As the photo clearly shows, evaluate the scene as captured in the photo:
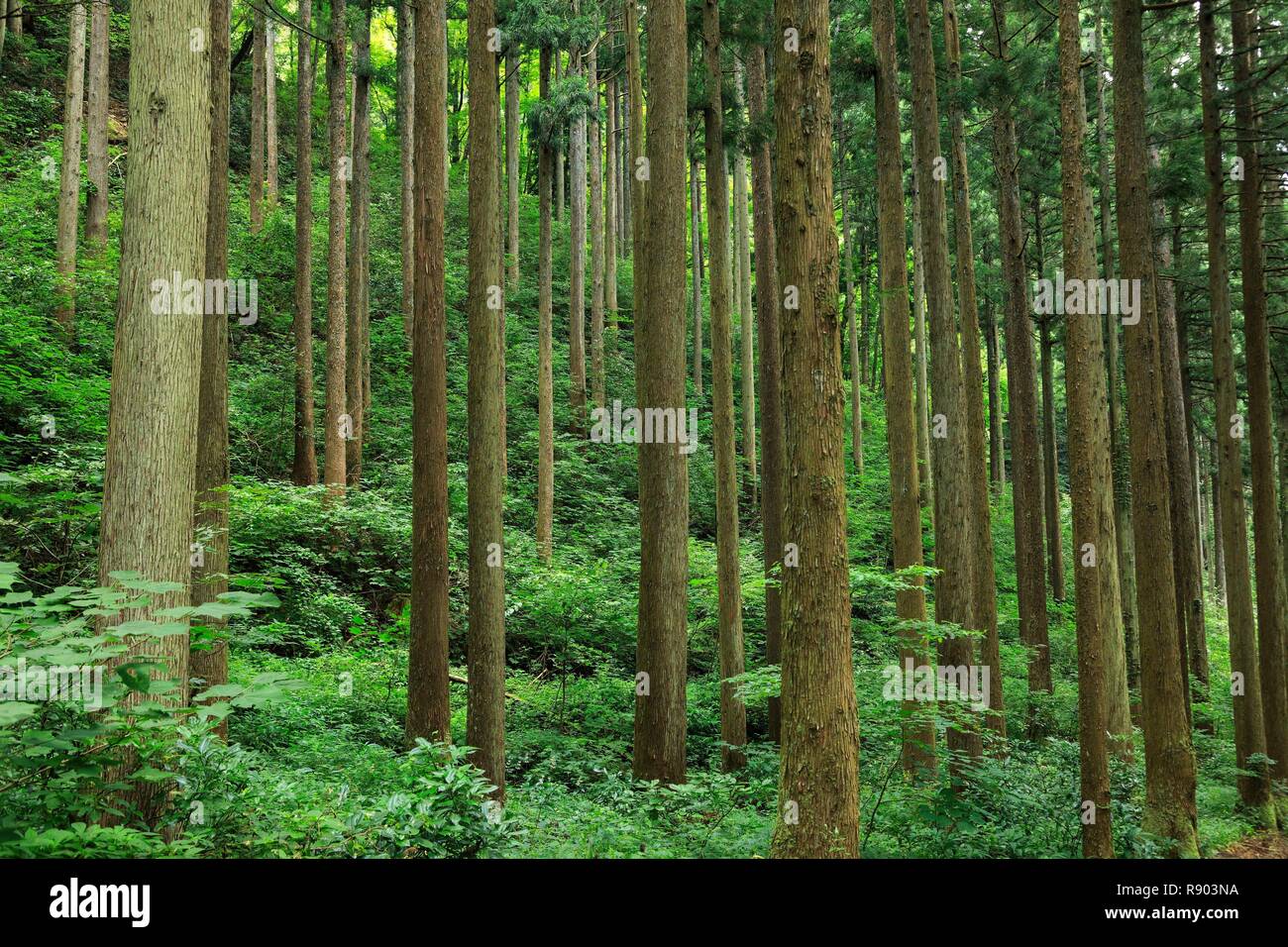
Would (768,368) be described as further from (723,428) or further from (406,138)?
(406,138)

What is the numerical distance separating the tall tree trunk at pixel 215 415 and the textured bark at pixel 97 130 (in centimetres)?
1136

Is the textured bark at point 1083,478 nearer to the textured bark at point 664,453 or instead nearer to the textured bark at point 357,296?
the textured bark at point 664,453

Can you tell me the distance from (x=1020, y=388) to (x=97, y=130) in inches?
783

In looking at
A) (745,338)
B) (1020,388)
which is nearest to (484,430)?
(1020,388)

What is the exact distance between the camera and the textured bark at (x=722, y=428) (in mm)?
10383

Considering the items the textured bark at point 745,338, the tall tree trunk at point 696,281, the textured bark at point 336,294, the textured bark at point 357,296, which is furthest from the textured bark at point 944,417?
the tall tree trunk at point 696,281

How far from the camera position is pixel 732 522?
10.5m

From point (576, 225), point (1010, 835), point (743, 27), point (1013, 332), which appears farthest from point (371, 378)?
point (1010, 835)

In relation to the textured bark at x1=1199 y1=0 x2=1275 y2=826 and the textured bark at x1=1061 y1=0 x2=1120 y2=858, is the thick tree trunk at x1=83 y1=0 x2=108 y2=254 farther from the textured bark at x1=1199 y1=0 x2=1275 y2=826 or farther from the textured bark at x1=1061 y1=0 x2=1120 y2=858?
the textured bark at x1=1199 y1=0 x2=1275 y2=826

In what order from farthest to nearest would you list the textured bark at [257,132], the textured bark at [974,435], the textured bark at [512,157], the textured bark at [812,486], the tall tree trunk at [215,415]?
the textured bark at [512,157] → the textured bark at [257,132] → the textured bark at [974,435] → the tall tree trunk at [215,415] → the textured bark at [812,486]

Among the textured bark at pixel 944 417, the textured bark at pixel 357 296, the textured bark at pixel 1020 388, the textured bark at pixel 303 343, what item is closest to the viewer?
the textured bark at pixel 944 417

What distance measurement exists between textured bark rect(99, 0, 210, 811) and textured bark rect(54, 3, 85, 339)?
12.4 m

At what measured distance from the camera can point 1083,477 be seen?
806 cm

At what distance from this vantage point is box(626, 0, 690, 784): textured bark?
29.3 feet
